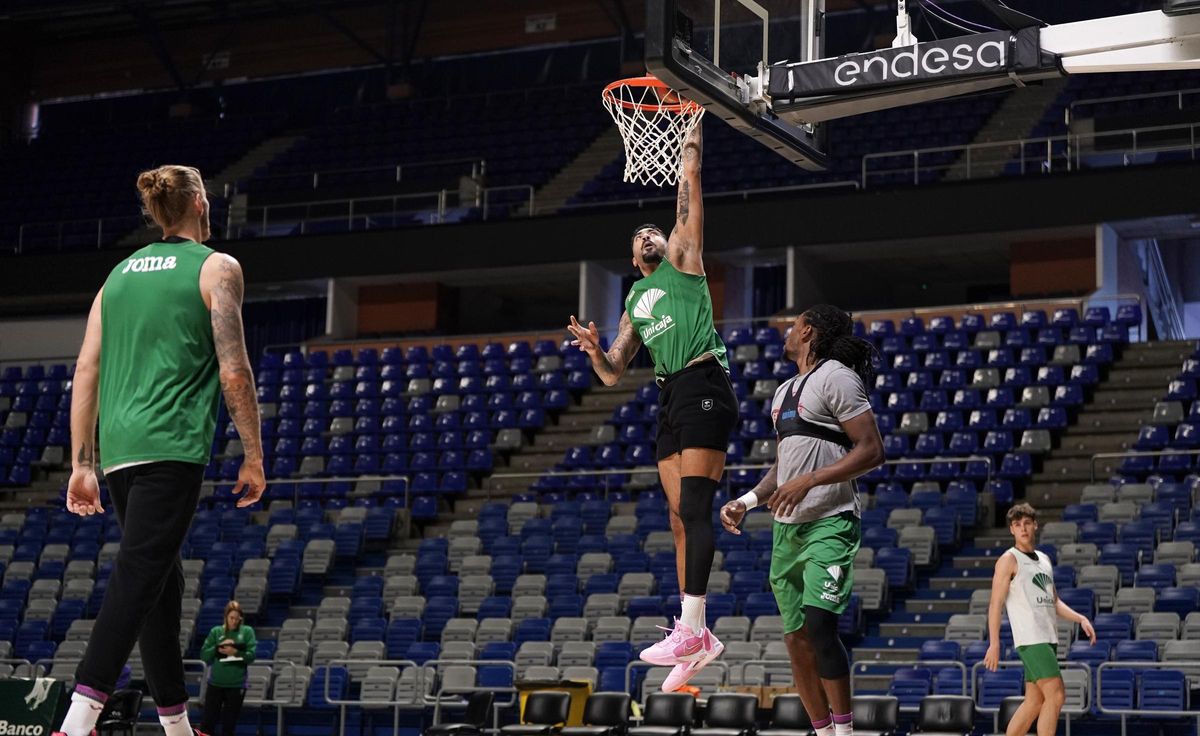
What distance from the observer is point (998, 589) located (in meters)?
10.4

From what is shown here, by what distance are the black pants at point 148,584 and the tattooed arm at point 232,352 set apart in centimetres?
21

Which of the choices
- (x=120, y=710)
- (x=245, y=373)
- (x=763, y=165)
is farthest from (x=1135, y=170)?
(x=245, y=373)

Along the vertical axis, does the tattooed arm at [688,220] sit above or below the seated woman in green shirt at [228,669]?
above

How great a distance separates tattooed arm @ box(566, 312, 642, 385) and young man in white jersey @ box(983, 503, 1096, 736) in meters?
3.76

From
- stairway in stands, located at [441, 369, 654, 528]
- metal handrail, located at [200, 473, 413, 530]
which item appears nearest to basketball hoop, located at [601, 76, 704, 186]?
metal handrail, located at [200, 473, 413, 530]

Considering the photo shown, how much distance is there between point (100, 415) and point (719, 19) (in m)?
5.27

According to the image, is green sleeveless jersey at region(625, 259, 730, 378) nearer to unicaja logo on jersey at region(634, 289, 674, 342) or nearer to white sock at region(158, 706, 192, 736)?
unicaja logo on jersey at region(634, 289, 674, 342)

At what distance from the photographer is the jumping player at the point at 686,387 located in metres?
7.01

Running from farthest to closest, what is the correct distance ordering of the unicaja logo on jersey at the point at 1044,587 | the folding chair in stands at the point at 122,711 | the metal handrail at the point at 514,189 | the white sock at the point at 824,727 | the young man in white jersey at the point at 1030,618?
the metal handrail at the point at 514,189 → the folding chair in stands at the point at 122,711 → the unicaja logo on jersey at the point at 1044,587 → the young man in white jersey at the point at 1030,618 → the white sock at the point at 824,727

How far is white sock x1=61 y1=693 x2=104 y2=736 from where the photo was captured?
15.0 ft

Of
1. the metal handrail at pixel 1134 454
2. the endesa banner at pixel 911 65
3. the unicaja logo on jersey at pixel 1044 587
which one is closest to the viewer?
the endesa banner at pixel 911 65

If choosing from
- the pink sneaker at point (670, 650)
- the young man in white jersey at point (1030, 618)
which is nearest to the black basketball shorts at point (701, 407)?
the pink sneaker at point (670, 650)

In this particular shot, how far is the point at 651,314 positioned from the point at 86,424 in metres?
3.08

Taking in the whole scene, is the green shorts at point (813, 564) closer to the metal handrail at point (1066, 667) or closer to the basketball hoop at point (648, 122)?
the basketball hoop at point (648, 122)
